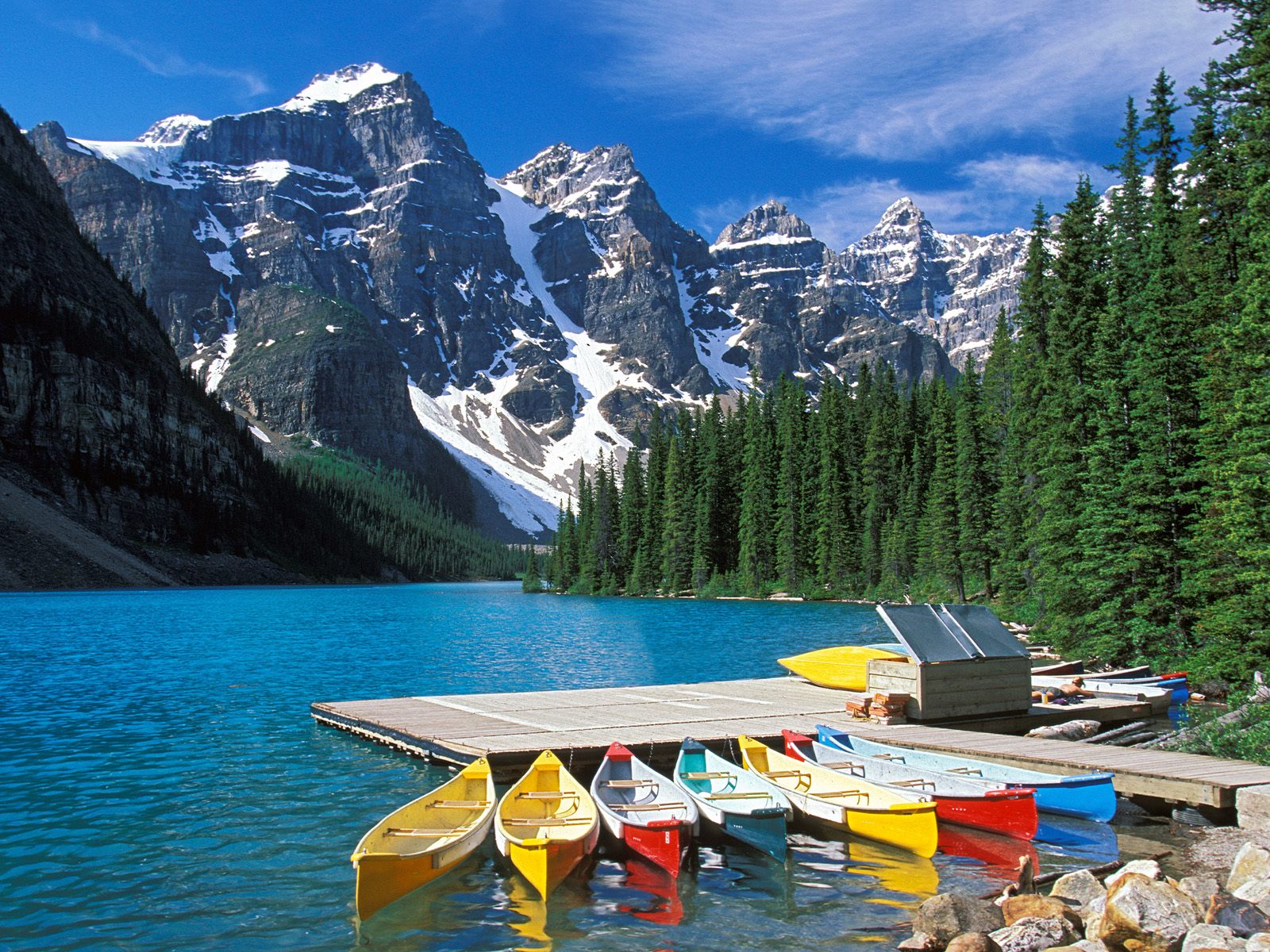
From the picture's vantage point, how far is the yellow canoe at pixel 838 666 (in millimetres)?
27766

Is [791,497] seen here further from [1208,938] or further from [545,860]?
[1208,938]

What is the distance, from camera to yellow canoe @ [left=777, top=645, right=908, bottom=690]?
91.1 ft

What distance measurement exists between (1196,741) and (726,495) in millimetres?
92783

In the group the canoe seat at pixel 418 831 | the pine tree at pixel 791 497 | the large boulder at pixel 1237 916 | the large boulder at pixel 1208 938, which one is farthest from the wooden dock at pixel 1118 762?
the pine tree at pixel 791 497

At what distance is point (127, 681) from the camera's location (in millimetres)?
35469

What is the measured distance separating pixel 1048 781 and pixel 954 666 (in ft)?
19.2

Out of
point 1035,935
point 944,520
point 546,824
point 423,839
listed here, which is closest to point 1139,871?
point 1035,935

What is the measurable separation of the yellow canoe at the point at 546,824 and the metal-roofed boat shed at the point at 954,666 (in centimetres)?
883

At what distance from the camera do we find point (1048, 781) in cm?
1580

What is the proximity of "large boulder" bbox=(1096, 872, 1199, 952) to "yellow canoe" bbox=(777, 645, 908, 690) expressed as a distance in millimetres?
16544

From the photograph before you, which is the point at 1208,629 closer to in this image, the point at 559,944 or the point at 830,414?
the point at 559,944

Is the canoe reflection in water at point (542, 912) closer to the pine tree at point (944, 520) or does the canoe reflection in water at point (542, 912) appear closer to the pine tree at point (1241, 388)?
the pine tree at point (1241, 388)

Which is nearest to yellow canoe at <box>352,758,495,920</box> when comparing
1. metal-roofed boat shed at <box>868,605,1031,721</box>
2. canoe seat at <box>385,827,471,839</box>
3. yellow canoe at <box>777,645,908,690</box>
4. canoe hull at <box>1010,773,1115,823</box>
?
canoe seat at <box>385,827,471,839</box>

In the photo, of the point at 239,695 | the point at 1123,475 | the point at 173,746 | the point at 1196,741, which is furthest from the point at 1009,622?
the point at 173,746
